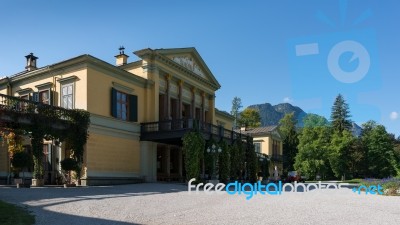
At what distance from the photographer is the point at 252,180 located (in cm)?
3362

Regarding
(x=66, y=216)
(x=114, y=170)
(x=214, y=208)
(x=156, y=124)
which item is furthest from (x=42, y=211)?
(x=156, y=124)

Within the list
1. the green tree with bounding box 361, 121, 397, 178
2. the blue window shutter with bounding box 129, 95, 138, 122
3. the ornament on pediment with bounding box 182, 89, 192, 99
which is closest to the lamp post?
the blue window shutter with bounding box 129, 95, 138, 122

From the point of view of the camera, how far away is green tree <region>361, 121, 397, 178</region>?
6012cm

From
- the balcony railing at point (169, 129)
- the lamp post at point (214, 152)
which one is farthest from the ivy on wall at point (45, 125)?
the lamp post at point (214, 152)

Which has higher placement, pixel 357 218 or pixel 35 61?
pixel 35 61

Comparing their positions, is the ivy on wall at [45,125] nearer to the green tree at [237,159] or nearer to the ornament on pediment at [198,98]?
the green tree at [237,159]

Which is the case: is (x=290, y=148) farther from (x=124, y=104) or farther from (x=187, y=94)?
(x=124, y=104)

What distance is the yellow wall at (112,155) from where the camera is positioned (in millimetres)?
23875

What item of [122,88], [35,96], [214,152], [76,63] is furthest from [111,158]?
[35,96]

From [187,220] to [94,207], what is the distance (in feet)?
11.5

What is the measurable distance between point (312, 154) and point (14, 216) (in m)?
50.4

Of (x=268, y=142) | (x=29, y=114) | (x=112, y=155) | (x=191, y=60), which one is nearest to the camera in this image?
(x=29, y=114)

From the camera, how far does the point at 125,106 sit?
27406mm

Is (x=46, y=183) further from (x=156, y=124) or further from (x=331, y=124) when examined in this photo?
(x=331, y=124)
